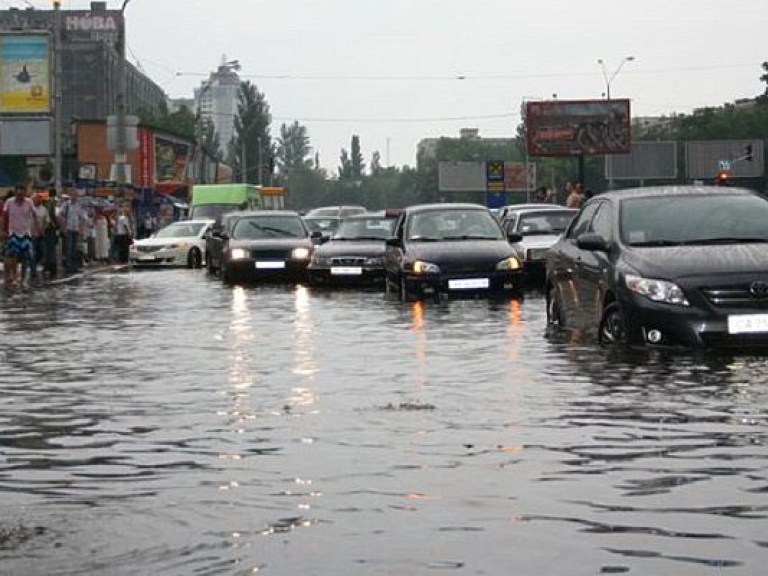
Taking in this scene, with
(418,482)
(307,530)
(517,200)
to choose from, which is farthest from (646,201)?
(517,200)

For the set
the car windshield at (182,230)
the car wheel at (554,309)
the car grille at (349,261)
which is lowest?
the car wheel at (554,309)

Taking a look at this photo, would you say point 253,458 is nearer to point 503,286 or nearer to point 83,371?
point 83,371

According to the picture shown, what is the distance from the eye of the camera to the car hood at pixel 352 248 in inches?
1163

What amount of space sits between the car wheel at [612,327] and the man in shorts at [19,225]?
16813 millimetres

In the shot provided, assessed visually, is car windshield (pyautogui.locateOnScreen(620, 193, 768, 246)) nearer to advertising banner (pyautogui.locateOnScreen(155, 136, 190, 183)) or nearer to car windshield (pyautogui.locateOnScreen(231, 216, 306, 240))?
car windshield (pyautogui.locateOnScreen(231, 216, 306, 240))

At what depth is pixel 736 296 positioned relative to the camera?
1355cm

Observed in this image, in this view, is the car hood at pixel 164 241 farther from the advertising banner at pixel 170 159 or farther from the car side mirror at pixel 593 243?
the advertising banner at pixel 170 159

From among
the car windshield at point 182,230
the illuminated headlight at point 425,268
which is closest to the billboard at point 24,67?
the car windshield at point 182,230

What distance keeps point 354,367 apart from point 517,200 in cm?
15279

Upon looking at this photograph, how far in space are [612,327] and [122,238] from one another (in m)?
35.7

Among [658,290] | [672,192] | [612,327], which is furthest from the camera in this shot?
[672,192]

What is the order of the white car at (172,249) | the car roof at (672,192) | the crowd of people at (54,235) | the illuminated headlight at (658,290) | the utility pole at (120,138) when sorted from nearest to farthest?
the illuminated headlight at (658,290)
the car roof at (672,192)
the crowd of people at (54,235)
the white car at (172,249)
the utility pole at (120,138)

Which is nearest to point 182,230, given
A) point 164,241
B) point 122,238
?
point 164,241

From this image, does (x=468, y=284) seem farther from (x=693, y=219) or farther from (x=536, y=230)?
(x=693, y=219)
